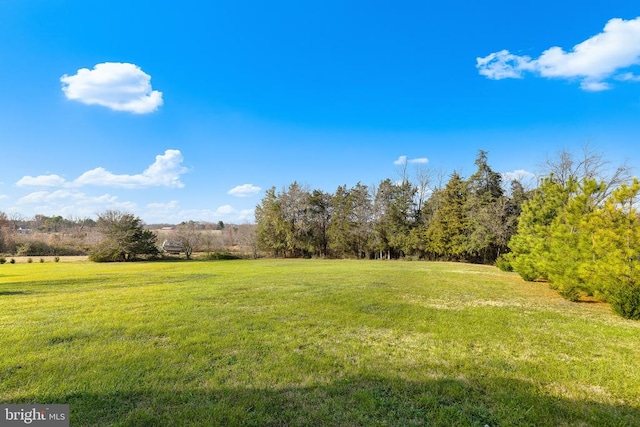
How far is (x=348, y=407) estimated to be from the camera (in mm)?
3111

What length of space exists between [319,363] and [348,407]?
1.13m

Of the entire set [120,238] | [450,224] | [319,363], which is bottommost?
[319,363]

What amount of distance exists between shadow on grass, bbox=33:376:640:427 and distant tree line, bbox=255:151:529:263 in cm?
2660

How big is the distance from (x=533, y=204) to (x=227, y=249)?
32.0m

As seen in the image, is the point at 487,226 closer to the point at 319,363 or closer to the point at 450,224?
→ the point at 450,224

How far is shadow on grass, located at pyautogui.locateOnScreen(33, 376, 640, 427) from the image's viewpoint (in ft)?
9.43

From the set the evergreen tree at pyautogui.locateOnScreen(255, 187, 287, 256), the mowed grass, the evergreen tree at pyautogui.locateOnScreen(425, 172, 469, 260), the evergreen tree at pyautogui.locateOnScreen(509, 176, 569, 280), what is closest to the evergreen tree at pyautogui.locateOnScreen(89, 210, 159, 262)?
the evergreen tree at pyautogui.locateOnScreen(255, 187, 287, 256)

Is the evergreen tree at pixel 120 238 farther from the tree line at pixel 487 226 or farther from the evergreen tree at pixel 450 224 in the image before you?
the evergreen tree at pixel 450 224

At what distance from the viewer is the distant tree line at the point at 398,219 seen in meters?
28.6

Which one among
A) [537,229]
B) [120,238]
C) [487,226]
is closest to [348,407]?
[537,229]

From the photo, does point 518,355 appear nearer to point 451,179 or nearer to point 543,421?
point 543,421

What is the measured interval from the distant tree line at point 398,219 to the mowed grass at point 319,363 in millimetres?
21871

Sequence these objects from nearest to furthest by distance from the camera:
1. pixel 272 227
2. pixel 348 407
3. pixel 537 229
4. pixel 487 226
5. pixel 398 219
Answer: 1. pixel 348 407
2. pixel 537 229
3. pixel 487 226
4. pixel 398 219
5. pixel 272 227

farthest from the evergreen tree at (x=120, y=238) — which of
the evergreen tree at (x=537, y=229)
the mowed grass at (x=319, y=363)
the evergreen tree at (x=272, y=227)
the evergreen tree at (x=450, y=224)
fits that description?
the evergreen tree at (x=537, y=229)
